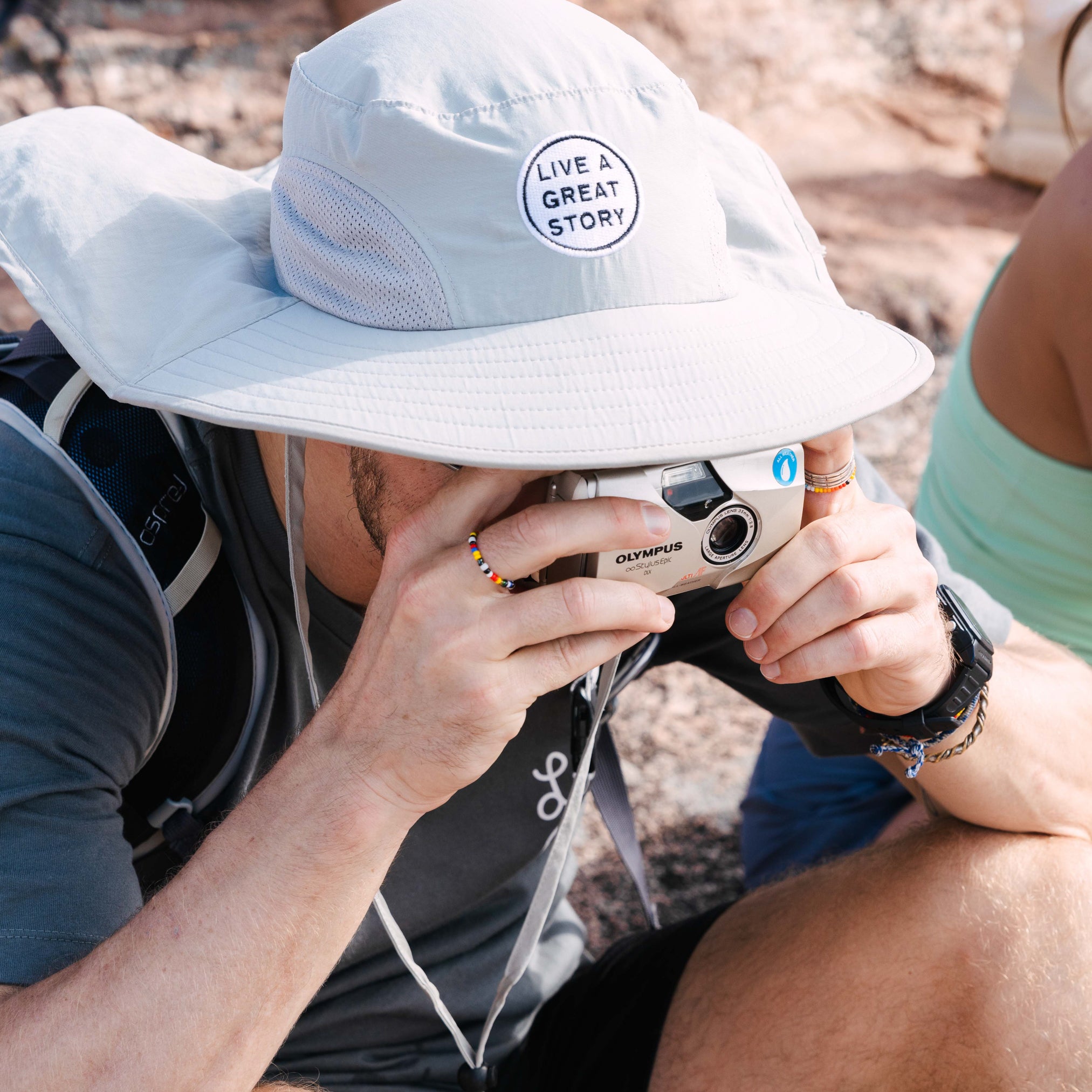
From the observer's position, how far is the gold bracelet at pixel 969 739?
1415 millimetres

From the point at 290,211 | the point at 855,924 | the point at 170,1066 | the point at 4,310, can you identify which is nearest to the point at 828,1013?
the point at 855,924

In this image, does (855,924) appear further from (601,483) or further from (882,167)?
(882,167)

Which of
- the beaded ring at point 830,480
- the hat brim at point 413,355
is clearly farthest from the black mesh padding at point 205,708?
the beaded ring at point 830,480

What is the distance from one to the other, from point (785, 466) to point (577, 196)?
337 millimetres

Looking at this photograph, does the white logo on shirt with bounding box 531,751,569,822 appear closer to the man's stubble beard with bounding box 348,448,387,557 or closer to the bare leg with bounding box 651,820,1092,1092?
the bare leg with bounding box 651,820,1092,1092

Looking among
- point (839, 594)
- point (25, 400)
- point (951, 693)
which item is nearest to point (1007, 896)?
point (951, 693)

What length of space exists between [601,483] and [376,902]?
0.54m

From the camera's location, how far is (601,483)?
0.95m

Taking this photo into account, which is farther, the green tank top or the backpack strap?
the green tank top

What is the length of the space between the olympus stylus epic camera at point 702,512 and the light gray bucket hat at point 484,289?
77 mm

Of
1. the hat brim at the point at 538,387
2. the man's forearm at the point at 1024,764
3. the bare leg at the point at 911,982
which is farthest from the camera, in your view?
the man's forearm at the point at 1024,764

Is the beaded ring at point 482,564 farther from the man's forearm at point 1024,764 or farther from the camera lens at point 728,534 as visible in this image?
the man's forearm at point 1024,764

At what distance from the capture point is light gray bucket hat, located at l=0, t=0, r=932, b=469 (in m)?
0.90

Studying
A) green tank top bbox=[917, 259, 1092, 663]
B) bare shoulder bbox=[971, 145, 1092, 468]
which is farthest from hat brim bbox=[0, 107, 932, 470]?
green tank top bbox=[917, 259, 1092, 663]
